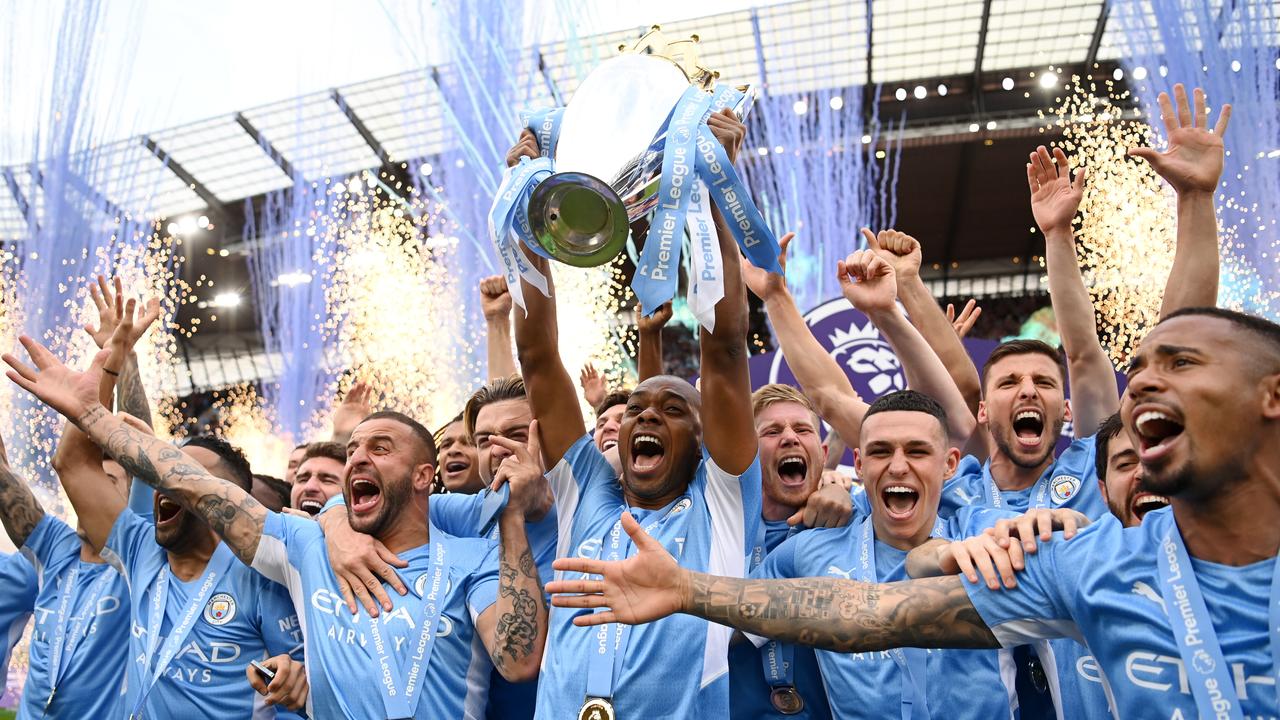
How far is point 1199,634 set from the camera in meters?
2.16

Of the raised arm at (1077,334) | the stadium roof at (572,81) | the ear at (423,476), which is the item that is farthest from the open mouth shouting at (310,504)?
the stadium roof at (572,81)

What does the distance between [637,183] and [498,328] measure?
82.4 inches

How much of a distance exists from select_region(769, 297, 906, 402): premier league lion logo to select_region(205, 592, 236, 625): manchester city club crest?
138 inches

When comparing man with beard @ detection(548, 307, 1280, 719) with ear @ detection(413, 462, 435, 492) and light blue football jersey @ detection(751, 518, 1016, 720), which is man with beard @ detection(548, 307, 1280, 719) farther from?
ear @ detection(413, 462, 435, 492)

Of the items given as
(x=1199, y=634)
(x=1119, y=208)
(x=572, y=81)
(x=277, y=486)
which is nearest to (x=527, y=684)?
(x=277, y=486)

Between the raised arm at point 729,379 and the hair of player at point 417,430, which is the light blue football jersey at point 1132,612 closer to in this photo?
the raised arm at point 729,379

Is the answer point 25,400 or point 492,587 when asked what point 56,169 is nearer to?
point 25,400

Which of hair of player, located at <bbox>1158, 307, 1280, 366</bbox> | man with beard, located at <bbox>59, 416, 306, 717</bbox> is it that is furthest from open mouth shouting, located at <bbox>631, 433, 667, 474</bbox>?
hair of player, located at <bbox>1158, 307, 1280, 366</bbox>

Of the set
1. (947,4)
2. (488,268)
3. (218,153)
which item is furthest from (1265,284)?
(218,153)

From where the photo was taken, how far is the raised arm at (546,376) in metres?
3.60

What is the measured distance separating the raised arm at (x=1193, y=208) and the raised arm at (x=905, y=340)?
0.86m

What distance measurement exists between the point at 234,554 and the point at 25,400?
19.6 metres

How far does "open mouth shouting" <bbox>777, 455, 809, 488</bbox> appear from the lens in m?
3.98

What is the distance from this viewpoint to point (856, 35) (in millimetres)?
19625
